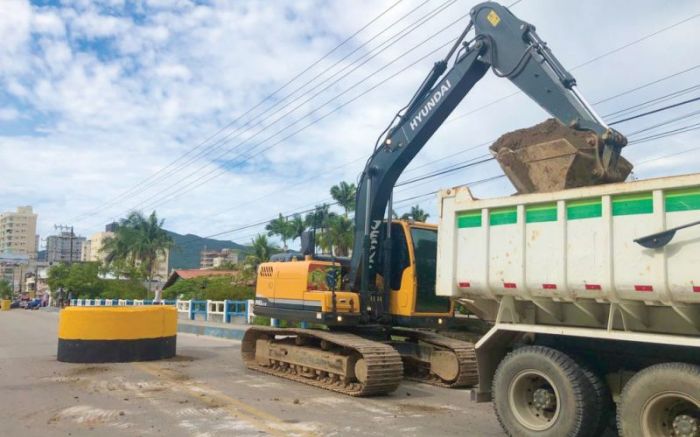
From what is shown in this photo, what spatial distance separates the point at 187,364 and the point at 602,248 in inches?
377

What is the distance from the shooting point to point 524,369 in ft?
20.7

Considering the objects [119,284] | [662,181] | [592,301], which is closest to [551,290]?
[592,301]

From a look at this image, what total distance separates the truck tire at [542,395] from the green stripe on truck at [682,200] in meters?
1.69

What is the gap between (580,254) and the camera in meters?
5.87

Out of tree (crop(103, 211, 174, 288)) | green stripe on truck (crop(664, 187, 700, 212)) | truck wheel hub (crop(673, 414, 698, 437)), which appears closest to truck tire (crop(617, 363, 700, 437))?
truck wheel hub (crop(673, 414, 698, 437))

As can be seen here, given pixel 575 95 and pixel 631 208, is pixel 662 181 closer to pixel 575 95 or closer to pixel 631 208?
pixel 631 208

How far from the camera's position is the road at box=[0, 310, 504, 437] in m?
7.23

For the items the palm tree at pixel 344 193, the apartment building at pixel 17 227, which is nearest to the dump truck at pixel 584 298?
the palm tree at pixel 344 193

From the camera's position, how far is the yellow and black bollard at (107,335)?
1301 cm

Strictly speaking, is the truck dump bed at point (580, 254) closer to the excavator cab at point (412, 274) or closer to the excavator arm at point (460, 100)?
the excavator arm at point (460, 100)

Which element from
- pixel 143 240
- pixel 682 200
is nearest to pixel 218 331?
pixel 682 200

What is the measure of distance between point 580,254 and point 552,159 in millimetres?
1449

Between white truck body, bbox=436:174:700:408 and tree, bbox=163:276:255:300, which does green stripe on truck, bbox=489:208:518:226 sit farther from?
tree, bbox=163:276:255:300

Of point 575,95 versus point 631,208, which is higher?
point 575,95
